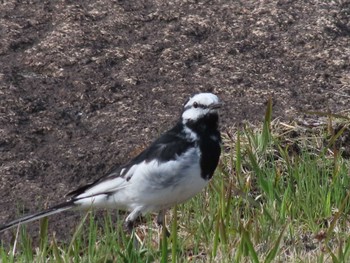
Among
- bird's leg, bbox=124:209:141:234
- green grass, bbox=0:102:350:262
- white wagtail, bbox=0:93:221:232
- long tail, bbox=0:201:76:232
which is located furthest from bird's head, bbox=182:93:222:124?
long tail, bbox=0:201:76:232

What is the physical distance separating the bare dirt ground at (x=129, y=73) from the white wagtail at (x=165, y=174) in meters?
0.30

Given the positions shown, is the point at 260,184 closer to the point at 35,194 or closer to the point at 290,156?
the point at 290,156

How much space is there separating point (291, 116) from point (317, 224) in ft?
3.88

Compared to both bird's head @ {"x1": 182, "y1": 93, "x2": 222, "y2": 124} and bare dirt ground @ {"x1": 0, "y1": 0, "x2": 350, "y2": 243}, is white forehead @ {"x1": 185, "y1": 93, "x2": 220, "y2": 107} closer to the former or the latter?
bird's head @ {"x1": 182, "y1": 93, "x2": 222, "y2": 124}

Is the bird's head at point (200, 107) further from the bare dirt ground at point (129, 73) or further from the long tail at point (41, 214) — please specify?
the long tail at point (41, 214)

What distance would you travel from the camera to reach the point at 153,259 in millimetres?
5398

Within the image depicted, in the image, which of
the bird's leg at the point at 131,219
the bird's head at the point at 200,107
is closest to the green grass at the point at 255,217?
the bird's leg at the point at 131,219

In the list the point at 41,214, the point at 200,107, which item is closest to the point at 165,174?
the point at 200,107

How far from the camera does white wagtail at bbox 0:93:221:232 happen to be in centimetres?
591

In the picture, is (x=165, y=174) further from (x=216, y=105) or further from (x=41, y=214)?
(x=41, y=214)

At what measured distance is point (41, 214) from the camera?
5.90 meters

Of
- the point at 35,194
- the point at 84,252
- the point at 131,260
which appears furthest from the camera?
the point at 35,194

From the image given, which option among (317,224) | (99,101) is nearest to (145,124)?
(99,101)

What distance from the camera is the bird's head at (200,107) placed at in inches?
239
